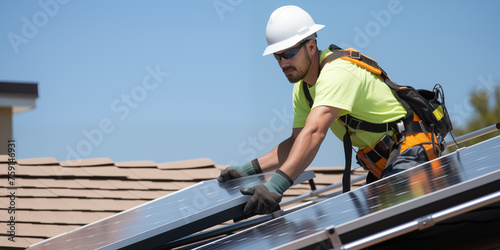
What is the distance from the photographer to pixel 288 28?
4.11m

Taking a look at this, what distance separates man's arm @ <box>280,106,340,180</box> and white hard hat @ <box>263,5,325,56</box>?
70 centimetres

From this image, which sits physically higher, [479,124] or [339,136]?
[479,124]

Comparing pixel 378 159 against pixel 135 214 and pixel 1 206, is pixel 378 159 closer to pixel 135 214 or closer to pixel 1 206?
pixel 135 214

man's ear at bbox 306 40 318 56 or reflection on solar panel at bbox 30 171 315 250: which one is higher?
man's ear at bbox 306 40 318 56

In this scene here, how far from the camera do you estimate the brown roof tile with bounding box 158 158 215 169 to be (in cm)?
732

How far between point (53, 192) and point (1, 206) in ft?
1.92

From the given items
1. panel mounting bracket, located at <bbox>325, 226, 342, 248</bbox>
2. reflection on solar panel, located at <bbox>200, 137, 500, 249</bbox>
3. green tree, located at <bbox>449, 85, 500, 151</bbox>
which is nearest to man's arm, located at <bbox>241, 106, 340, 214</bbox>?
reflection on solar panel, located at <bbox>200, 137, 500, 249</bbox>

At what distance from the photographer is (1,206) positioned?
621 centimetres

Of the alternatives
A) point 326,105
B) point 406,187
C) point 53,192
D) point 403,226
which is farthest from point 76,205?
point 403,226

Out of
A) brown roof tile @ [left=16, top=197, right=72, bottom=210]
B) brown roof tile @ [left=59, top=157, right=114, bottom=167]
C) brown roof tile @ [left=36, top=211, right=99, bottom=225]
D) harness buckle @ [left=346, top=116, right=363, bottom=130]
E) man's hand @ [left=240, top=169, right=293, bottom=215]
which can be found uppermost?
brown roof tile @ [left=59, top=157, right=114, bottom=167]

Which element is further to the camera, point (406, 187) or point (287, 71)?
point (287, 71)

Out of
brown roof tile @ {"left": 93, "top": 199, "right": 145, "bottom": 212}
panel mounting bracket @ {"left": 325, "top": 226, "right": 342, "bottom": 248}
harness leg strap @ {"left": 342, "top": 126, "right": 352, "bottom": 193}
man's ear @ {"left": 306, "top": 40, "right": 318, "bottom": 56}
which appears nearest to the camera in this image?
panel mounting bracket @ {"left": 325, "top": 226, "right": 342, "bottom": 248}

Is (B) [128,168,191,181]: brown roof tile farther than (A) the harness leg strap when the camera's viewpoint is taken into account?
Yes

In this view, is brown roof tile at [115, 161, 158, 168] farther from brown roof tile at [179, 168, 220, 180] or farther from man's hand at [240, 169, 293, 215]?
man's hand at [240, 169, 293, 215]
